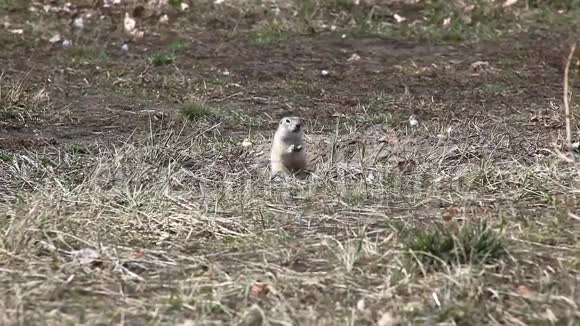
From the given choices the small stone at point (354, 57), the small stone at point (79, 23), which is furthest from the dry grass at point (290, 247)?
the small stone at point (79, 23)

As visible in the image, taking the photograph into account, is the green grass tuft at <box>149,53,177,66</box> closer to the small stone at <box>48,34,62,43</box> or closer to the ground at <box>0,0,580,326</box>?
the ground at <box>0,0,580,326</box>

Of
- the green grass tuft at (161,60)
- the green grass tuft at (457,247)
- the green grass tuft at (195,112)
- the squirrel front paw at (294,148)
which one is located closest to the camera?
the green grass tuft at (457,247)

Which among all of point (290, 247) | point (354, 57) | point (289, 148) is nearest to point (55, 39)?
point (354, 57)

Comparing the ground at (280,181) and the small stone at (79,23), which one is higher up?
the ground at (280,181)

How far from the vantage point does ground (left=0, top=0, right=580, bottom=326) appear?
3.16 m

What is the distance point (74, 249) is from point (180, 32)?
21.8ft

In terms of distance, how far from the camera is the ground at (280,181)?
10.4ft

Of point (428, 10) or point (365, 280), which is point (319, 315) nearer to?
point (365, 280)

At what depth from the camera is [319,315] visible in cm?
304

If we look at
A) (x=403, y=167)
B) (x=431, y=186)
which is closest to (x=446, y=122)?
(x=403, y=167)

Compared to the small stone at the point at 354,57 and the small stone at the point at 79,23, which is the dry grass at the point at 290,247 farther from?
the small stone at the point at 79,23

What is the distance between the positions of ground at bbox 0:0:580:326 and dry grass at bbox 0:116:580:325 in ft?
0.04

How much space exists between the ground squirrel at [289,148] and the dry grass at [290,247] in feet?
1.55

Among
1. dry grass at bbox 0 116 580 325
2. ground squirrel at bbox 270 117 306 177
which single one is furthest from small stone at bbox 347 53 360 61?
dry grass at bbox 0 116 580 325
